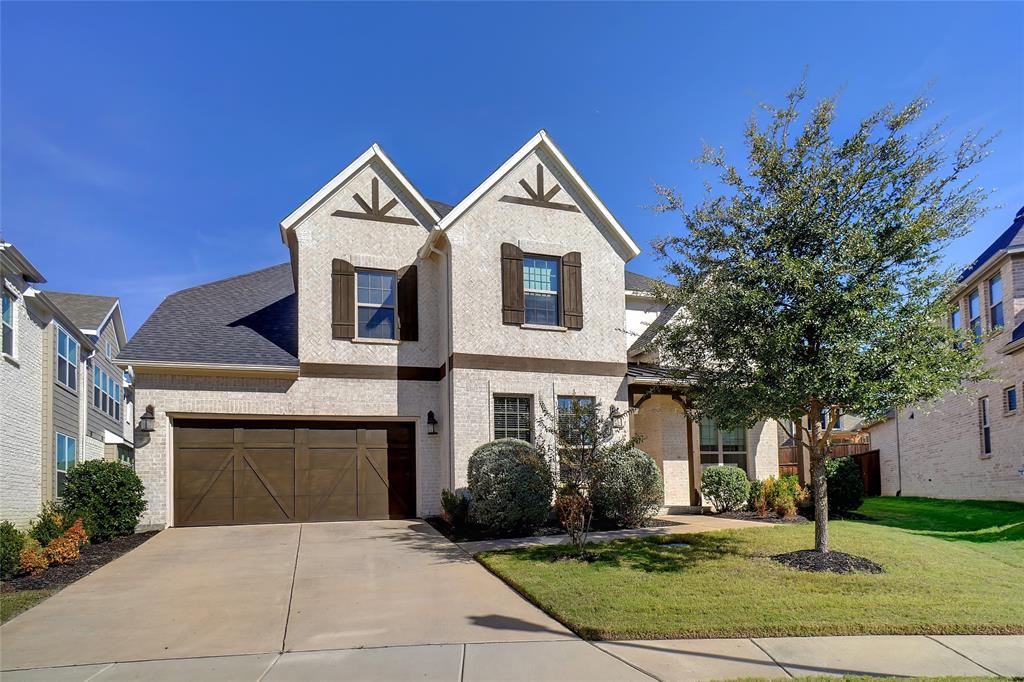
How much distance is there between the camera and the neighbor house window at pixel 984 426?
21.5m

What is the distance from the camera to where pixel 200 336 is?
16.4 m

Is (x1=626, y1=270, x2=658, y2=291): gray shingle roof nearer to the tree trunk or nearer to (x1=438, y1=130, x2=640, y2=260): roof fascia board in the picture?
(x1=438, y1=130, x2=640, y2=260): roof fascia board

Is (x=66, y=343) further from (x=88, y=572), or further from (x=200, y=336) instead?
(x=88, y=572)

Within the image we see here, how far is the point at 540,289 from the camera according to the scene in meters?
17.0

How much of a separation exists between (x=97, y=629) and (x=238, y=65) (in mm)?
10635

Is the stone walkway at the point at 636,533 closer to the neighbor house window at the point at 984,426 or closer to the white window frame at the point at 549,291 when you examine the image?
the white window frame at the point at 549,291

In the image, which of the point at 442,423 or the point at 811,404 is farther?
the point at 442,423

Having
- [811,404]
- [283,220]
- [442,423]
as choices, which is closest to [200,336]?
[283,220]

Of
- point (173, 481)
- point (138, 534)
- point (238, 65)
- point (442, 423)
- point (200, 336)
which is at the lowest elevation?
point (138, 534)

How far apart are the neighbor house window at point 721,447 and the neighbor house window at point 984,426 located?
8.79m

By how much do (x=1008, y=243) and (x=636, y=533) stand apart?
14.9m

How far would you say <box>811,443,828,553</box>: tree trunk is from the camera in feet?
35.9

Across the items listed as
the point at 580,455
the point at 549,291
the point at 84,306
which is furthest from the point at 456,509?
the point at 84,306

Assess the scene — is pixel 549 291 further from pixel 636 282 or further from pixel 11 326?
pixel 11 326
